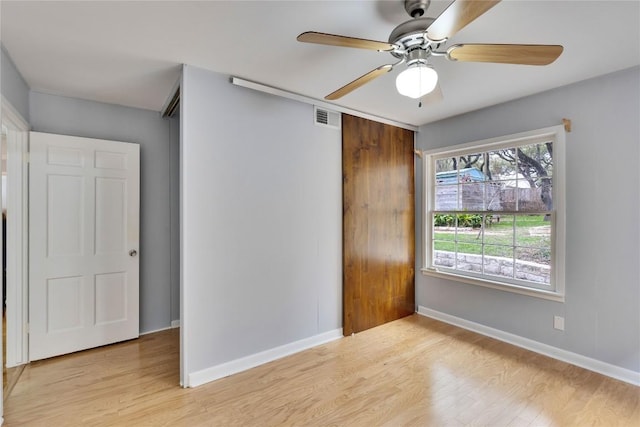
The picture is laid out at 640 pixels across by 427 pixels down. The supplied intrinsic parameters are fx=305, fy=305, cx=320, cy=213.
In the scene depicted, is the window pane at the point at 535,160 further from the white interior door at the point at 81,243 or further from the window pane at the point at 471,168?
the white interior door at the point at 81,243

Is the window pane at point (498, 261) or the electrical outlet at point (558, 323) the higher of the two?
the window pane at point (498, 261)

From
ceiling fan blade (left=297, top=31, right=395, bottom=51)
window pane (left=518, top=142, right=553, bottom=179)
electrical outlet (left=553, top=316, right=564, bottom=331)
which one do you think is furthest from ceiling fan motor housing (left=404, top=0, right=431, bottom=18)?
electrical outlet (left=553, top=316, right=564, bottom=331)

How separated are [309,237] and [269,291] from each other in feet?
2.07

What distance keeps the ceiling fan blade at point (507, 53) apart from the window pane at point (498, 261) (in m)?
2.15

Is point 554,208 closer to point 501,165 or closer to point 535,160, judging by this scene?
point 535,160

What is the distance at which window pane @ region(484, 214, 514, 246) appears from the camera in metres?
3.11

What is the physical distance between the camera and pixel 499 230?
3195 mm

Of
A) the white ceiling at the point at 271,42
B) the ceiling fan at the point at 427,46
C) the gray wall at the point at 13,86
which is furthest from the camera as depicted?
the gray wall at the point at 13,86

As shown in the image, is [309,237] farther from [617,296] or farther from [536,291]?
[617,296]

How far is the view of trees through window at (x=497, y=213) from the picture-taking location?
9.45 ft

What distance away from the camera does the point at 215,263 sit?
7.91 ft

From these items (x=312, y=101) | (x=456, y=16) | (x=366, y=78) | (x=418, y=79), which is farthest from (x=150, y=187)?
(x=456, y=16)

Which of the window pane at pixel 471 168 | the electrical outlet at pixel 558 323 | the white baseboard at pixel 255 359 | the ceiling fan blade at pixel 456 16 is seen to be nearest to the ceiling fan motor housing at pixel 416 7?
the ceiling fan blade at pixel 456 16

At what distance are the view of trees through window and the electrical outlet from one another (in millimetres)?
302
